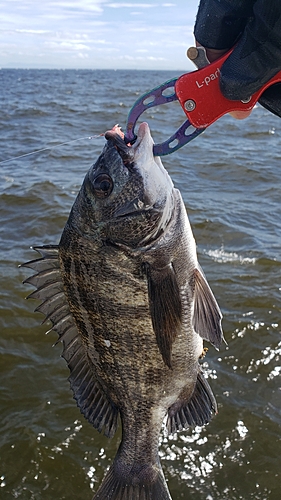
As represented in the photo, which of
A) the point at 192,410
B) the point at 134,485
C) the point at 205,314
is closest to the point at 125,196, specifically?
the point at 205,314

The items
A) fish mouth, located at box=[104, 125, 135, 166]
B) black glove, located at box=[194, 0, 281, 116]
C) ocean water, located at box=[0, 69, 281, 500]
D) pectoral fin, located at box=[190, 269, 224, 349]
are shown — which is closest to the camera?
black glove, located at box=[194, 0, 281, 116]

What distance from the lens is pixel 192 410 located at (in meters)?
2.89

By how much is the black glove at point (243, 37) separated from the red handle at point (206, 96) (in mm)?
43

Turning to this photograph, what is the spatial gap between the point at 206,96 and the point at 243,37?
298mm

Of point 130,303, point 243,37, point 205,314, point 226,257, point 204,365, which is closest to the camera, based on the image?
point 243,37

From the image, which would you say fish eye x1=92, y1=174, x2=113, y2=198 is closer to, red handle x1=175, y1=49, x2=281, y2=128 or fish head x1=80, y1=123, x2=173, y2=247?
fish head x1=80, y1=123, x2=173, y2=247

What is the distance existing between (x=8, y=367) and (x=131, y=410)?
2.36 metres

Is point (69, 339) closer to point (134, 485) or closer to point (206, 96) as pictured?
point (134, 485)

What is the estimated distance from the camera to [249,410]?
13.9ft

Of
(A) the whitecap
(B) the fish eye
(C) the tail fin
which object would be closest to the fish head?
(B) the fish eye

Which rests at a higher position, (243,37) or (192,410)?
(243,37)

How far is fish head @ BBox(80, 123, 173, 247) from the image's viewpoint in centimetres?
248

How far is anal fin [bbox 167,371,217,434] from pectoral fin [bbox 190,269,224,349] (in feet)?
1.28

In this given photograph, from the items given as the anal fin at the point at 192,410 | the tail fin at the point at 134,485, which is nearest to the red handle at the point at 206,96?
the anal fin at the point at 192,410
